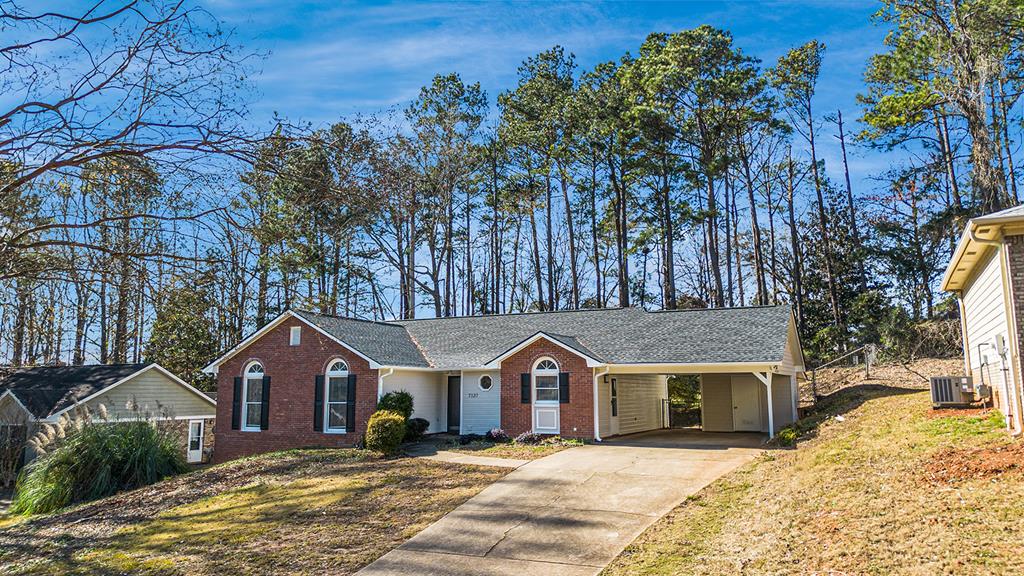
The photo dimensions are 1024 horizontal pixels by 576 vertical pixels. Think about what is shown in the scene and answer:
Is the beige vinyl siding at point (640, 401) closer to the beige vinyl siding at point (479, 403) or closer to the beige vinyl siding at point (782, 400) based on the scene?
the beige vinyl siding at point (479, 403)

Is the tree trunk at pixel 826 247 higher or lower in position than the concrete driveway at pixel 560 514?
higher

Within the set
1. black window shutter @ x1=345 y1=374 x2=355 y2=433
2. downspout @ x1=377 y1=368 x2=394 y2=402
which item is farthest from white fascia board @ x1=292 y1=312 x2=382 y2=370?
black window shutter @ x1=345 y1=374 x2=355 y2=433

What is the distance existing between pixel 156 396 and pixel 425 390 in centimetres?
1082

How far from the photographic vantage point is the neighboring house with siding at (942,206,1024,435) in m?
9.97

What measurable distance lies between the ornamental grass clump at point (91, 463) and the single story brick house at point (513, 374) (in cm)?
558

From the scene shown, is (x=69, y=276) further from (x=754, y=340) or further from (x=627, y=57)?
(x=627, y=57)

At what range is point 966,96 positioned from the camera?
2300cm

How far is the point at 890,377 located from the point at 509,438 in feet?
44.6

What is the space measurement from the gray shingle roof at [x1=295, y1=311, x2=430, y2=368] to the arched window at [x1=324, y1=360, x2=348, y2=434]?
0.92 m

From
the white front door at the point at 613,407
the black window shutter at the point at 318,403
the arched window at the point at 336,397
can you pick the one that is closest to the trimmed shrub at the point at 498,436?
the white front door at the point at 613,407

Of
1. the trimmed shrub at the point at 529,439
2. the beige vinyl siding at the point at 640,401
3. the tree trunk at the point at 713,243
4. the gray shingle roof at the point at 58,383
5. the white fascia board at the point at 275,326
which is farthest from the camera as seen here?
the tree trunk at the point at 713,243

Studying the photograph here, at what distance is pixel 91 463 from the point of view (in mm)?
14852

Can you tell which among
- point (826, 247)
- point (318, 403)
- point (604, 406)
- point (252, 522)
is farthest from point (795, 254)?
point (252, 522)

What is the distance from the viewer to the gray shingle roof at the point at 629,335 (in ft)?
62.8
